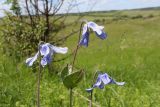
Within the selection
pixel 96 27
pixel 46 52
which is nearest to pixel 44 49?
pixel 46 52

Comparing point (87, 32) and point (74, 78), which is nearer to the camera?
point (87, 32)

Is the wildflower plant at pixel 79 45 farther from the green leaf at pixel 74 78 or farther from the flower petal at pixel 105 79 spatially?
the flower petal at pixel 105 79

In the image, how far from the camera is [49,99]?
4.66 m

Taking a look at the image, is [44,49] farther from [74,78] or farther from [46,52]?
[74,78]

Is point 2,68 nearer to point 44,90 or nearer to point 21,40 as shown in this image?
point 44,90

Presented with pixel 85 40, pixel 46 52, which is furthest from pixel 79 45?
pixel 46 52

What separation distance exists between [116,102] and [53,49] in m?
2.62

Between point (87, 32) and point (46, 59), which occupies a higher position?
point (87, 32)

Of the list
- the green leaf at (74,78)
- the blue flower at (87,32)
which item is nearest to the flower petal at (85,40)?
the blue flower at (87,32)

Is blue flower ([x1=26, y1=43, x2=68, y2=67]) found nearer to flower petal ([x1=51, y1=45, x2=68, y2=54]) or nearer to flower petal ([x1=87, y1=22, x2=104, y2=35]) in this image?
flower petal ([x1=51, y1=45, x2=68, y2=54])

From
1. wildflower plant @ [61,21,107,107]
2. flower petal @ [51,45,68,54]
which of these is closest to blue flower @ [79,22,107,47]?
wildflower plant @ [61,21,107,107]

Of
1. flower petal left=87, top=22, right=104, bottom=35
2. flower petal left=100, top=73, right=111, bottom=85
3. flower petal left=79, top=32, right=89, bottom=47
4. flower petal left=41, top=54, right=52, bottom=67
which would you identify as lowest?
flower petal left=100, top=73, right=111, bottom=85

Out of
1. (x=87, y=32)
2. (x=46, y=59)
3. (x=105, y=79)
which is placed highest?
(x=87, y=32)

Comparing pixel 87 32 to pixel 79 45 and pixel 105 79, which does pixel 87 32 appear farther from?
pixel 105 79
